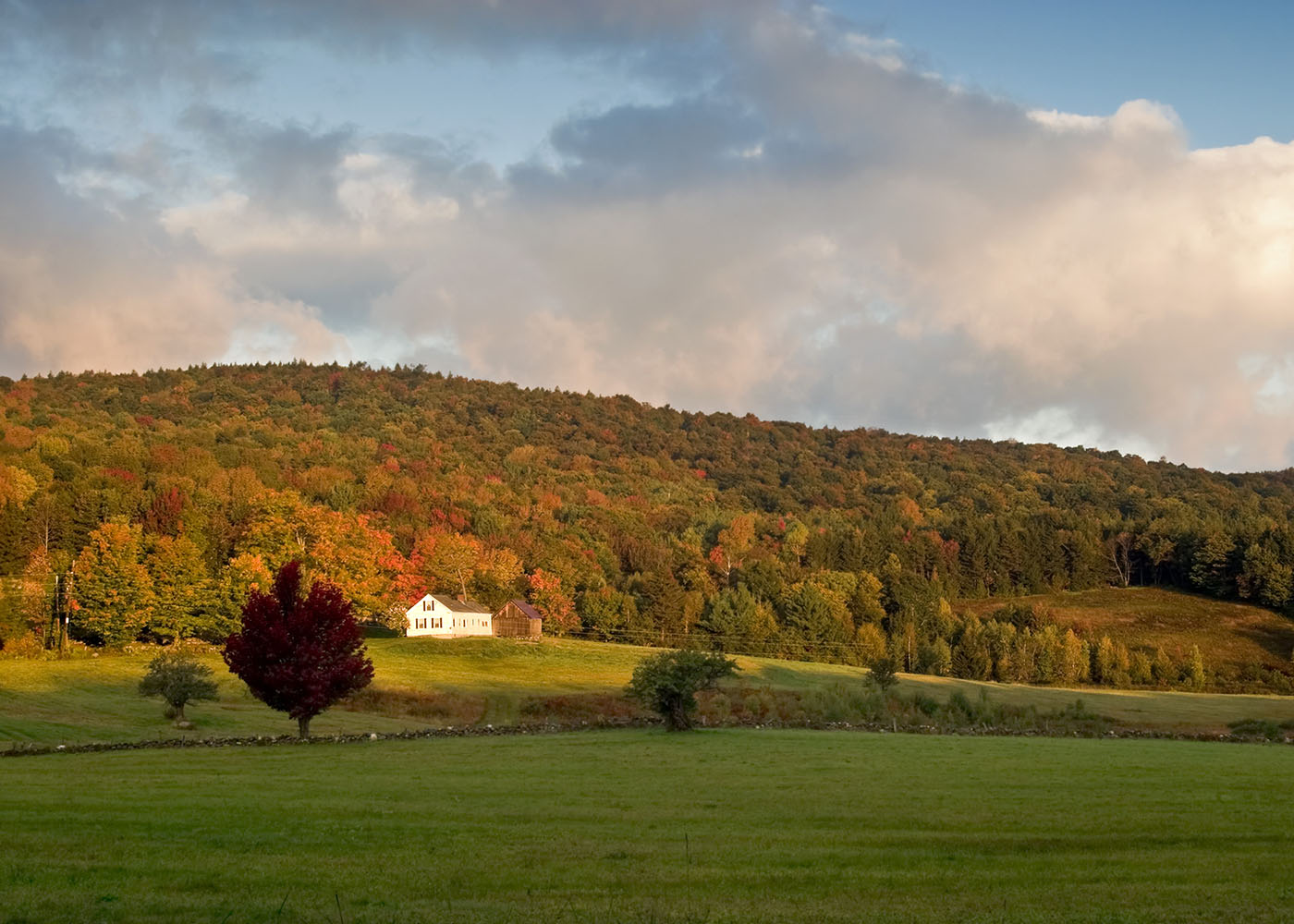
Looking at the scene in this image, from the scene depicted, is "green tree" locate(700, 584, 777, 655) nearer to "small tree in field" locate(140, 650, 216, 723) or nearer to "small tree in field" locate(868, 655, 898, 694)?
"small tree in field" locate(868, 655, 898, 694)

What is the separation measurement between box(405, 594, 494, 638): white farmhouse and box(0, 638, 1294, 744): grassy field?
348 inches

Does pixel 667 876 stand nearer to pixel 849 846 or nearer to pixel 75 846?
pixel 849 846

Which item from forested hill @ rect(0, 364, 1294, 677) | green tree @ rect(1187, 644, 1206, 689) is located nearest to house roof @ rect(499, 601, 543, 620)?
forested hill @ rect(0, 364, 1294, 677)

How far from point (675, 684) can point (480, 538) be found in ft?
297

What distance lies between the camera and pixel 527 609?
118 meters

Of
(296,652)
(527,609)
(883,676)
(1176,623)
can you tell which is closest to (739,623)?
(527,609)

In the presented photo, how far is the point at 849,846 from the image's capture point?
1852 cm

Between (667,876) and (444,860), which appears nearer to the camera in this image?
(667,876)

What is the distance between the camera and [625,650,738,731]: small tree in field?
172ft

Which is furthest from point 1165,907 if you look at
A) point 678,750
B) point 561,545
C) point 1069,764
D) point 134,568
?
point 561,545

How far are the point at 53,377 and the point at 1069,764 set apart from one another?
197 meters

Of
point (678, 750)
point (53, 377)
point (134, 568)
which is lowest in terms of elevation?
point (678, 750)

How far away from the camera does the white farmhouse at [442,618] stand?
110 meters

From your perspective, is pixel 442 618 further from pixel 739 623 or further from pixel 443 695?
pixel 443 695
